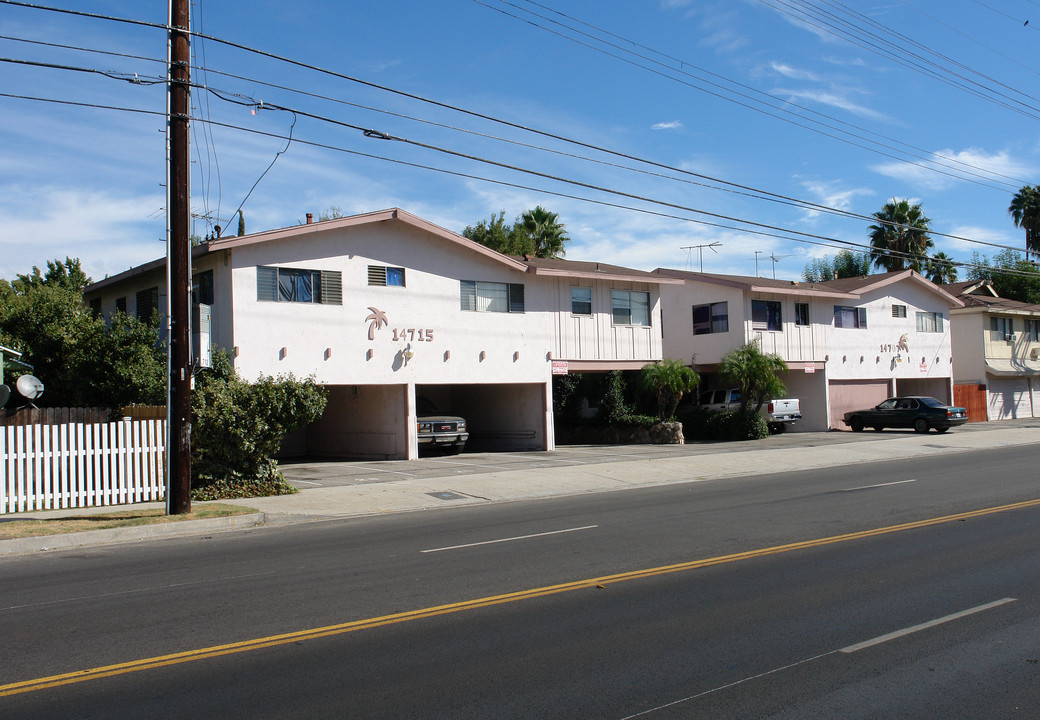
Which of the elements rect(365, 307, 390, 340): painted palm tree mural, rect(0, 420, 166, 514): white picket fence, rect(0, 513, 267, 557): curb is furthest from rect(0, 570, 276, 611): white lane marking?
rect(365, 307, 390, 340): painted palm tree mural

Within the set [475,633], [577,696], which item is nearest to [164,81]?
[475,633]

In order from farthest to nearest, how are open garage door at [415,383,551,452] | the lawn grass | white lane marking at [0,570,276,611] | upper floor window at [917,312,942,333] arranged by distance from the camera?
upper floor window at [917,312,942,333], open garage door at [415,383,551,452], the lawn grass, white lane marking at [0,570,276,611]

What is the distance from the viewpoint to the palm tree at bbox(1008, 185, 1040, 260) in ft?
187

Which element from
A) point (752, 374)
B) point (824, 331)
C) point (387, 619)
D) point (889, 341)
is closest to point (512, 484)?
point (387, 619)

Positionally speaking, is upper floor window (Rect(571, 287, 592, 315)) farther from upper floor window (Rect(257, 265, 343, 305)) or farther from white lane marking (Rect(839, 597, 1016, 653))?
white lane marking (Rect(839, 597, 1016, 653))

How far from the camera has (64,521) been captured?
13547 mm

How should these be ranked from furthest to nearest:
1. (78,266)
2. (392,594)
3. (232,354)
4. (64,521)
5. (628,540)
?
1. (78,266)
2. (232,354)
3. (64,521)
4. (628,540)
5. (392,594)

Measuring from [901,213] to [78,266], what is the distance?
44.2 meters

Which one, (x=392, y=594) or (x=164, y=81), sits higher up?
(x=164, y=81)

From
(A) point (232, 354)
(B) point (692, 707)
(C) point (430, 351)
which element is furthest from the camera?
(C) point (430, 351)

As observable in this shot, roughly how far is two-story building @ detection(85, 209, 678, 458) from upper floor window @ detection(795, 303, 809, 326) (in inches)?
340

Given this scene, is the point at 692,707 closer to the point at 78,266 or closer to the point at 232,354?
the point at 232,354

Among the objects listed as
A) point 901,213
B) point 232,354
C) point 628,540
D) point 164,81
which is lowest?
point 628,540

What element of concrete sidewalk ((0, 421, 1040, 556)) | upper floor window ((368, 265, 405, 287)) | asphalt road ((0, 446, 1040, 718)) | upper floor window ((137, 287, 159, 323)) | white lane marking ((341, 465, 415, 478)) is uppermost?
upper floor window ((368, 265, 405, 287))
